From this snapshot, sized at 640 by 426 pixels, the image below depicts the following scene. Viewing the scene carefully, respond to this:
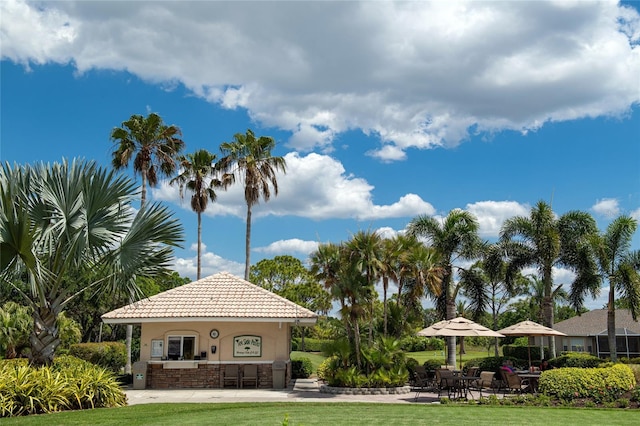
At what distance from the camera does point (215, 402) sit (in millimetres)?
16641

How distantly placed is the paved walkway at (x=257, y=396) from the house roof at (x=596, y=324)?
2574cm

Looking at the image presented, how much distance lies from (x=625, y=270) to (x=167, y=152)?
2254 cm

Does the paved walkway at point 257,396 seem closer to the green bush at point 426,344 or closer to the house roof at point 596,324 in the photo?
the house roof at point 596,324

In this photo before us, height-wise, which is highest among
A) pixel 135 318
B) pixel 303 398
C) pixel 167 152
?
pixel 167 152

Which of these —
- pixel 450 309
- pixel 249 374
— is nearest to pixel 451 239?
pixel 450 309

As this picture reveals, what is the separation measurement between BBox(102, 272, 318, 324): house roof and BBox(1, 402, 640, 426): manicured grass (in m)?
5.98

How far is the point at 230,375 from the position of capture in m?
21.9

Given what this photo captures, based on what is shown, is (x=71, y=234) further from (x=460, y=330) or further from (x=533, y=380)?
(x=533, y=380)

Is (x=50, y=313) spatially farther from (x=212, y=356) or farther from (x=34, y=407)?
(x=212, y=356)

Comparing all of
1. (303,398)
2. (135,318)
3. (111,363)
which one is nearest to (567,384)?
(303,398)

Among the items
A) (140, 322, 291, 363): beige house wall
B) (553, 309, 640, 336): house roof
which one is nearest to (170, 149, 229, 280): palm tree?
(140, 322, 291, 363): beige house wall

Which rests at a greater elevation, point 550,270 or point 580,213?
point 580,213

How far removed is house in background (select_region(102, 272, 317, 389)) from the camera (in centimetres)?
2153

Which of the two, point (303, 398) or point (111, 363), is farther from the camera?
point (111, 363)
